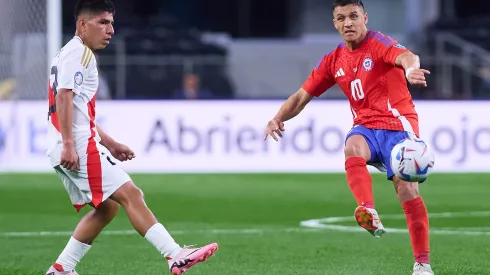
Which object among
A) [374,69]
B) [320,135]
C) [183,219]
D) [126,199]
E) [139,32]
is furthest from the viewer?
[139,32]

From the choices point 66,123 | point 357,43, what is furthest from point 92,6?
point 357,43

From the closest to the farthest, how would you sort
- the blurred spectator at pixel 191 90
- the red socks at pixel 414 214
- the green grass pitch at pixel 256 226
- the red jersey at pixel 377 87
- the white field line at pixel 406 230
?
1. the red socks at pixel 414 214
2. the red jersey at pixel 377 87
3. the green grass pitch at pixel 256 226
4. the white field line at pixel 406 230
5. the blurred spectator at pixel 191 90

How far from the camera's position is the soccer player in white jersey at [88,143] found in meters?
7.33

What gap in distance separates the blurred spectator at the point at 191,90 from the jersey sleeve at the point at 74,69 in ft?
50.3

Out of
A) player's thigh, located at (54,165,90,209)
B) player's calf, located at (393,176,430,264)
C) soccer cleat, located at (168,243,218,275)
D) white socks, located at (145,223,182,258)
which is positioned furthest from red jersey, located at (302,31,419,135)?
player's thigh, located at (54,165,90,209)

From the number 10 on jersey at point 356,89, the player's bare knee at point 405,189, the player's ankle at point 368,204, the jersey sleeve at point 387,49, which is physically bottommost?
Answer: the player's ankle at point 368,204

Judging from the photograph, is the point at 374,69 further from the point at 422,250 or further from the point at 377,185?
the point at 377,185

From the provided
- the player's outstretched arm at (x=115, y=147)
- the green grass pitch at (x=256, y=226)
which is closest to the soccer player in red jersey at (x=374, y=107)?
the green grass pitch at (x=256, y=226)

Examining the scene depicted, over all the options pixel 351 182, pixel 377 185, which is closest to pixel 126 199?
pixel 351 182

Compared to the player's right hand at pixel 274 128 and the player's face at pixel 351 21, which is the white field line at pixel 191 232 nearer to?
the player's right hand at pixel 274 128

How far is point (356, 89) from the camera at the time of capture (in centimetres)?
816

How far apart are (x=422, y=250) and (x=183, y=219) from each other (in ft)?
17.4

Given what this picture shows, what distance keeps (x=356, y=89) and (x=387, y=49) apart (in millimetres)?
423

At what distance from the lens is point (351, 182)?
25.4ft
